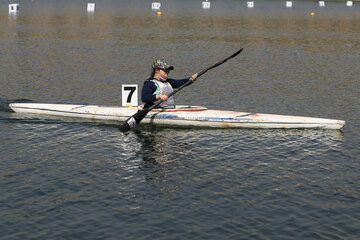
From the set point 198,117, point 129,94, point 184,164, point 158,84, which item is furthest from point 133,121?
point 184,164

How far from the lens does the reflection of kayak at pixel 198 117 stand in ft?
66.7

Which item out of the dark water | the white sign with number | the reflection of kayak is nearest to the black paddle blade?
the dark water

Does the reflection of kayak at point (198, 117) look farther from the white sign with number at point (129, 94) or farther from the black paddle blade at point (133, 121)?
the black paddle blade at point (133, 121)

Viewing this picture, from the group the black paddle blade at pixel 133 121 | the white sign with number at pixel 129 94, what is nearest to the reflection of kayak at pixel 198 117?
the white sign with number at pixel 129 94

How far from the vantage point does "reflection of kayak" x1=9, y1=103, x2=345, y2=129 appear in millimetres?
20328

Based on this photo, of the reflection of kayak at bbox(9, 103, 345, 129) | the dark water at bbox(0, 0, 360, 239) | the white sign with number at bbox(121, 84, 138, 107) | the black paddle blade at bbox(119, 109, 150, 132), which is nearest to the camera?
the dark water at bbox(0, 0, 360, 239)

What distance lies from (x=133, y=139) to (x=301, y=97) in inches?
442

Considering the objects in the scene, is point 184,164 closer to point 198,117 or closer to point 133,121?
point 133,121

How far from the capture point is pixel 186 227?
12.7 meters

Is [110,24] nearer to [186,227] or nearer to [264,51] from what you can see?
[264,51]

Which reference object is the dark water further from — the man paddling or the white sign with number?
the white sign with number

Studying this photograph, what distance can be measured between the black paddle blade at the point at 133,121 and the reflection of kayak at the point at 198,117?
62 cm

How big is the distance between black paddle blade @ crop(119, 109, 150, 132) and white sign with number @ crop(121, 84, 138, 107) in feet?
5.44

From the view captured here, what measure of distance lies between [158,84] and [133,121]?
159cm
